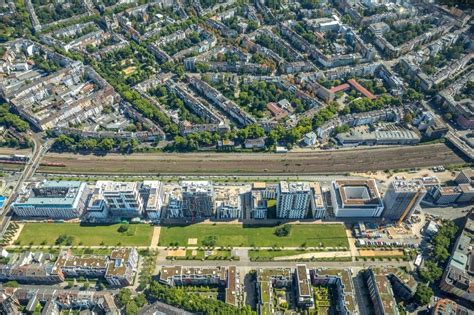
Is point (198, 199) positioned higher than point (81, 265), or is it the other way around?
point (198, 199)

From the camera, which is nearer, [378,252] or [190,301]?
[190,301]

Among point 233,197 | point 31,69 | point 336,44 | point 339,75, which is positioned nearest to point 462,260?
point 233,197

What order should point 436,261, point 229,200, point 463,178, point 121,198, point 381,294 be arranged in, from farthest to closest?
point 463,178, point 229,200, point 121,198, point 436,261, point 381,294

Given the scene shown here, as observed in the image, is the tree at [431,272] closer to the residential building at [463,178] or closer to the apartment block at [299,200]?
the apartment block at [299,200]

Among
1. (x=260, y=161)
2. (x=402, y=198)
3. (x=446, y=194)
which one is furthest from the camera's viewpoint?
(x=260, y=161)

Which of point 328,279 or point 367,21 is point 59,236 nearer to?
point 328,279

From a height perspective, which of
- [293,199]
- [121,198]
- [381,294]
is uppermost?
[121,198]

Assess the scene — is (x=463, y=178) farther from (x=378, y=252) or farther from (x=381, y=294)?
(x=381, y=294)

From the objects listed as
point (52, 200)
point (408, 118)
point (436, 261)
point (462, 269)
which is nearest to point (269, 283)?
point (436, 261)
